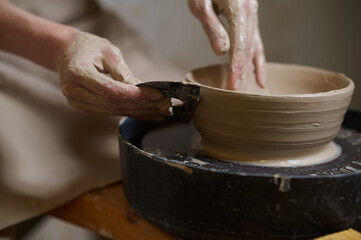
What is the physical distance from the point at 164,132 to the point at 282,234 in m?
0.45

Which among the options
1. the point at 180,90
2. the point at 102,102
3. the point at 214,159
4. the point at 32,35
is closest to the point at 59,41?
the point at 32,35

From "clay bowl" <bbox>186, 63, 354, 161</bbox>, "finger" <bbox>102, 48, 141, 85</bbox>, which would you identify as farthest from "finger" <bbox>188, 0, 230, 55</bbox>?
"finger" <bbox>102, 48, 141, 85</bbox>

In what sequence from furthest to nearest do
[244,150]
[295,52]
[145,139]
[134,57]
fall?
1. [295,52]
2. [134,57]
3. [145,139]
4. [244,150]

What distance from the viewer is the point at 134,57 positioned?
1429 millimetres

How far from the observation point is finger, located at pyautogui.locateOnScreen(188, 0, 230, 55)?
979 mm

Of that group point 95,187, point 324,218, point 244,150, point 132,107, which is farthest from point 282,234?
point 95,187

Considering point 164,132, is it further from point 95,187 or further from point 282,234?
point 282,234

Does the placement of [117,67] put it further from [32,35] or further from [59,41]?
[32,35]

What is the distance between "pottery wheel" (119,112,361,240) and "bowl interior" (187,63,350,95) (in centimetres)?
26

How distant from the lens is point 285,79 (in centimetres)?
115

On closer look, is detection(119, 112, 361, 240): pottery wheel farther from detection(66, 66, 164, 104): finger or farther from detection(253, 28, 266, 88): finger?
detection(253, 28, 266, 88): finger

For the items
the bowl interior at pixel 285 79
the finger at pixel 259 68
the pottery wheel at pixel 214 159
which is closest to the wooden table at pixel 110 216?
the pottery wheel at pixel 214 159

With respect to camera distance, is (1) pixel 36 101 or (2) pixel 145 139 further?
(1) pixel 36 101

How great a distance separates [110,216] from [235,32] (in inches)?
21.9
